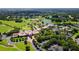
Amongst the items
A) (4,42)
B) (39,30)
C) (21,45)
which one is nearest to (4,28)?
(4,42)

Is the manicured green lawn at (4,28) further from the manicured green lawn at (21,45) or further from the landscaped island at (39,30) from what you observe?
the manicured green lawn at (21,45)

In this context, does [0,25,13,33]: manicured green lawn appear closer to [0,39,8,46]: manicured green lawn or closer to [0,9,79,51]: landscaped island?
[0,9,79,51]: landscaped island

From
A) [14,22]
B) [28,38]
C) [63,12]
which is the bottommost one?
[28,38]

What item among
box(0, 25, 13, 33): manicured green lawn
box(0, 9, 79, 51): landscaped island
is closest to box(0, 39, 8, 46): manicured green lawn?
box(0, 9, 79, 51): landscaped island
